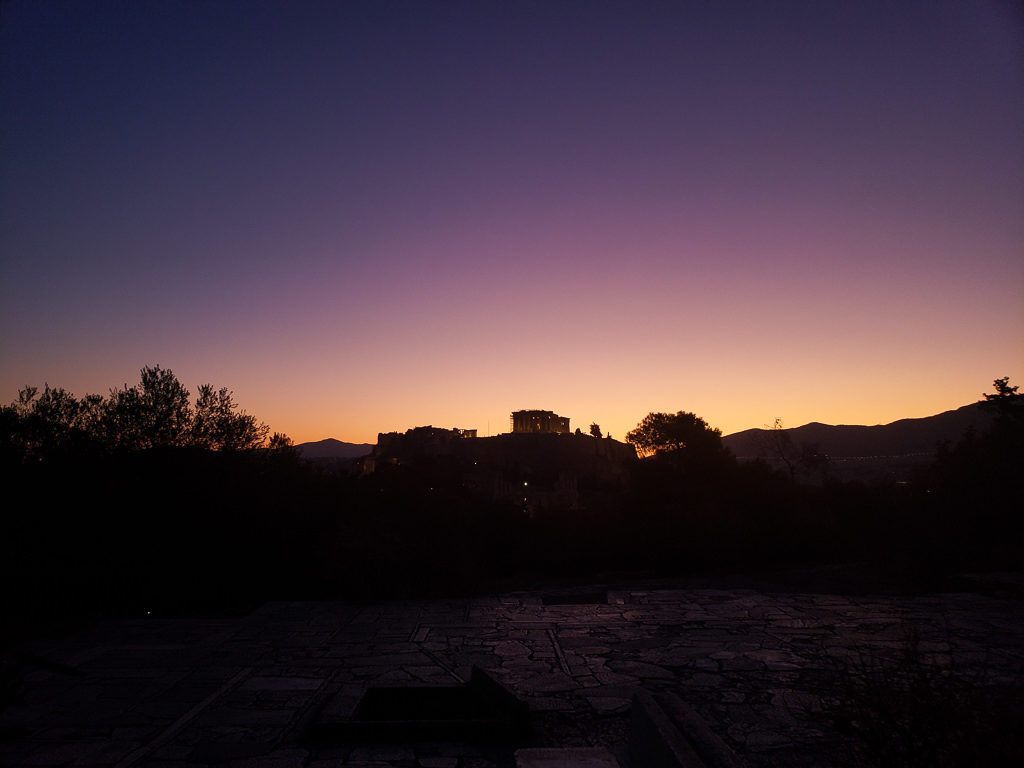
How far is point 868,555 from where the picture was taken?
46.5 ft

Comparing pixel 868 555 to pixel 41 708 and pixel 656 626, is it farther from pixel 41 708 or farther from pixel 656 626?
pixel 41 708

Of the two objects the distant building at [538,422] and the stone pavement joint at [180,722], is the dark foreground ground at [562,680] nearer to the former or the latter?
the stone pavement joint at [180,722]

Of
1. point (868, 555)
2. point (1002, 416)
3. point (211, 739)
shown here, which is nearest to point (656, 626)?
point (211, 739)

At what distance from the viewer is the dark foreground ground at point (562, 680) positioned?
348cm

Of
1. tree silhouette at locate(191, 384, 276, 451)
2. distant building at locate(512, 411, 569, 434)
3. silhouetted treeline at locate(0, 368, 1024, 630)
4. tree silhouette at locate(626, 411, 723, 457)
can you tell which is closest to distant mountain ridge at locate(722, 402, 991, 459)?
tree silhouette at locate(626, 411, 723, 457)

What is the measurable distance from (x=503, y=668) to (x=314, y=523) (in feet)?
26.0

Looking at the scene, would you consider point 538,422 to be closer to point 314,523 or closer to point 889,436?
point 889,436

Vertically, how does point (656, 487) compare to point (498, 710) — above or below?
above

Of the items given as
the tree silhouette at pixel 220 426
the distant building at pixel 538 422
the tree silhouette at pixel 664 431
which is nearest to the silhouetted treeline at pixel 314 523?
the tree silhouette at pixel 220 426

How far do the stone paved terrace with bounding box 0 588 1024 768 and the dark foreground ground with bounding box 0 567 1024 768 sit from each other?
3 cm

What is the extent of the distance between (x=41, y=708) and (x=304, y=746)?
2.99 metres

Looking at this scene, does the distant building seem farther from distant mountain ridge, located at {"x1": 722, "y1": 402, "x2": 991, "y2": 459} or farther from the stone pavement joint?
the stone pavement joint

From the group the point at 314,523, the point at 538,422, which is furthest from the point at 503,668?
the point at 538,422

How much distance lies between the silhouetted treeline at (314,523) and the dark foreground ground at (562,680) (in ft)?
4.85
